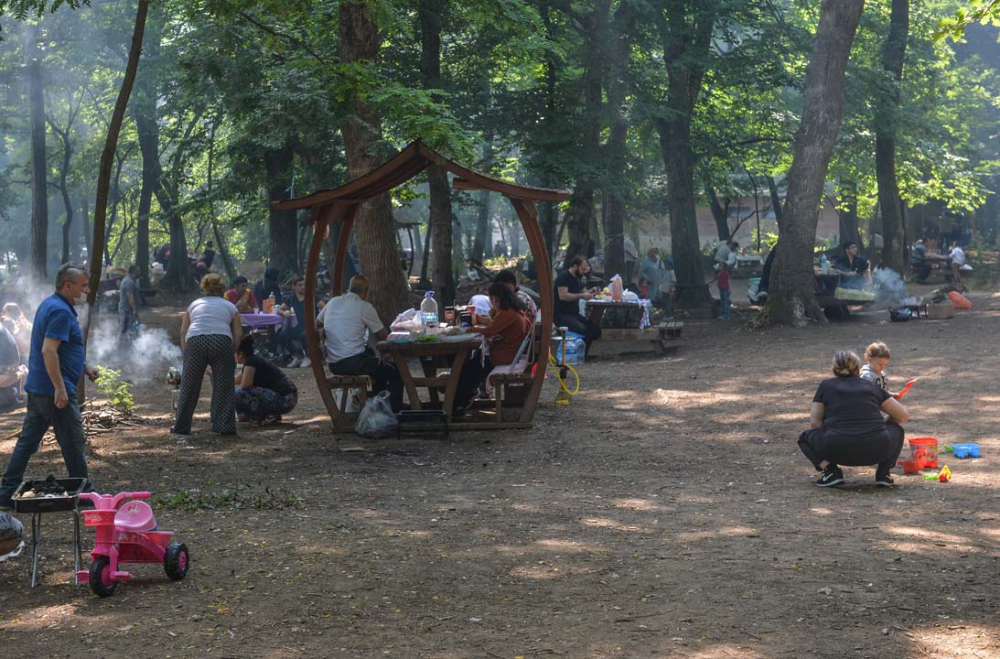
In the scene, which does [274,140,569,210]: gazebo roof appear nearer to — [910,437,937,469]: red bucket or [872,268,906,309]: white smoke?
[910,437,937,469]: red bucket

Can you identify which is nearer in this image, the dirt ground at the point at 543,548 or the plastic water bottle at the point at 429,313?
the dirt ground at the point at 543,548

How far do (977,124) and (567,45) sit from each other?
96.1 feet

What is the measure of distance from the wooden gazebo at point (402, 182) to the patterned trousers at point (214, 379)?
0.87 metres

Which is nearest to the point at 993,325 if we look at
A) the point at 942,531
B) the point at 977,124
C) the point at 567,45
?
the point at 567,45

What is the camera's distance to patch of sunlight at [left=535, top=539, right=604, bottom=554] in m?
7.17

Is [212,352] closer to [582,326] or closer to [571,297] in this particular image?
[571,297]

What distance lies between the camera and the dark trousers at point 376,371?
12.3 m

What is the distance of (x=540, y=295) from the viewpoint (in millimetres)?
12125

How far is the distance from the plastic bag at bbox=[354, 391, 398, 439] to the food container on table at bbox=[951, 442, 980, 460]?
529 centimetres

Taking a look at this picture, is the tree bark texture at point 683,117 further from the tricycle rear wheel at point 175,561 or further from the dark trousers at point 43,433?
the tricycle rear wheel at point 175,561

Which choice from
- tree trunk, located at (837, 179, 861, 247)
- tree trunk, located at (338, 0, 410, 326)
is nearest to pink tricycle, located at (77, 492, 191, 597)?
tree trunk, located at (338, 0, 410, 326)

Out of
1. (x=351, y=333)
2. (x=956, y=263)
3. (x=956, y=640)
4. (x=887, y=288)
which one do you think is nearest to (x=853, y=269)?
(x=887, y=288)

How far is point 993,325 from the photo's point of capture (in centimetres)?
1992

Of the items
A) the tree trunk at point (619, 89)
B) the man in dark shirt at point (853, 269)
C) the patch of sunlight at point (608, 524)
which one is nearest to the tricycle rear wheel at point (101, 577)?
the patch of sunlight at point (608, 524)
